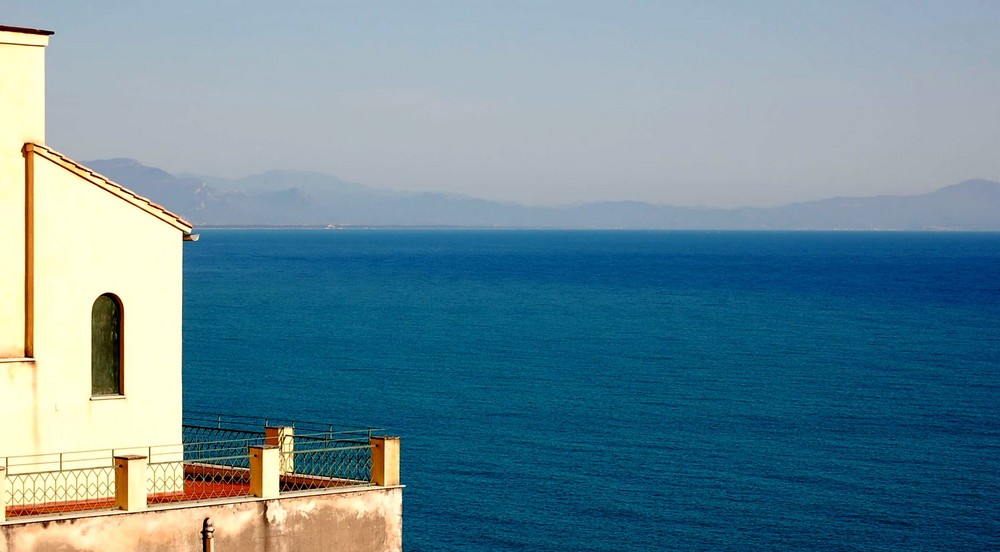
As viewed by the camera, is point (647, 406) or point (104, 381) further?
point (647, 406)

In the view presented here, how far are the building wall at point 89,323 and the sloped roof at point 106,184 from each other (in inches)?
3.4

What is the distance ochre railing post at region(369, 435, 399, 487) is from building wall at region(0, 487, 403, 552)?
17 centimetres

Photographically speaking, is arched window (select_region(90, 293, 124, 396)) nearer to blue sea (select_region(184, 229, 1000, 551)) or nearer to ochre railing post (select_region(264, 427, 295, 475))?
ochre railing post (select_region(264, 427, 295, 475))

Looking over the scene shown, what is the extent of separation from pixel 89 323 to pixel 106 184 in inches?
75.9

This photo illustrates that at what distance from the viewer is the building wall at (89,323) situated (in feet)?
63.5

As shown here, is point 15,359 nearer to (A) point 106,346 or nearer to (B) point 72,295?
(B) point 72,295

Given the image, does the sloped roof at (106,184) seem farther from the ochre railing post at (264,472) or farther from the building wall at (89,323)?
the ochre railing post at (264,472)

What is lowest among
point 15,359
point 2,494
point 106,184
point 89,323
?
point 2,494

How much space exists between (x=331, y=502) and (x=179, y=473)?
2542 mm

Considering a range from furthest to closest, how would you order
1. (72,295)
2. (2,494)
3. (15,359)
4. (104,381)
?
(104,381) → (72,295) → (15,359) → (2,494)

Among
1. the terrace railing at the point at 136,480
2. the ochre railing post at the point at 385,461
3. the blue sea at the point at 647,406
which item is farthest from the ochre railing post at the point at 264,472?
the blue sea at the point at 647,406

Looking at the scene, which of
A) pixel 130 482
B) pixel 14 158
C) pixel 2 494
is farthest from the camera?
pixel 14 158

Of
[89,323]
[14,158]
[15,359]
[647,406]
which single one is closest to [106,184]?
[14,158]

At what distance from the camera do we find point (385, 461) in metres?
20.7
